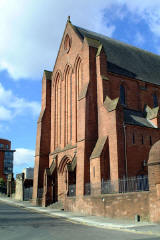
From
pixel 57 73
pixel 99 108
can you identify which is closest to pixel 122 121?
pixel 99 108

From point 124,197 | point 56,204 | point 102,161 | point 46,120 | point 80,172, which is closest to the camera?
point 124,197

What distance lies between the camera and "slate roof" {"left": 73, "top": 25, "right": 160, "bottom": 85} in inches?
1206

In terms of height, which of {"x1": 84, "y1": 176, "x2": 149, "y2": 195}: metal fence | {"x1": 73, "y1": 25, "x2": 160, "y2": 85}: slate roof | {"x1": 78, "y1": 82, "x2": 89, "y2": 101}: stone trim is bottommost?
{"x1": 84, "y1": 176, "x2": 149, "y2": 195}: metal fence

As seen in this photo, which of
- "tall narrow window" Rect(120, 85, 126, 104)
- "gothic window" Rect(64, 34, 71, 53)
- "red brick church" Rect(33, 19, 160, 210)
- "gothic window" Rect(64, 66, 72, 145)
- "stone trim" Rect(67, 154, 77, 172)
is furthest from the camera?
"gothic window" Rect(64, 34, 71, 53)

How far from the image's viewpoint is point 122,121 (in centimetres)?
2283

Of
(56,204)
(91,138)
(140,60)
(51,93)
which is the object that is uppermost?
(140,60)

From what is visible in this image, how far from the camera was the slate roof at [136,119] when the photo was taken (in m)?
24.0

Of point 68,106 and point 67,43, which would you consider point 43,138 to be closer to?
point 68,106

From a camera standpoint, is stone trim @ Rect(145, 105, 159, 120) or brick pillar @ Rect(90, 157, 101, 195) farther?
stone trim @ Rect(145, 105, 159, 120)

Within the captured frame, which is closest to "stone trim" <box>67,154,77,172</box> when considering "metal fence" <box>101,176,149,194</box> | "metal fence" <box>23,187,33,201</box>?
"metal fence" <box>101,176,149,194</box>

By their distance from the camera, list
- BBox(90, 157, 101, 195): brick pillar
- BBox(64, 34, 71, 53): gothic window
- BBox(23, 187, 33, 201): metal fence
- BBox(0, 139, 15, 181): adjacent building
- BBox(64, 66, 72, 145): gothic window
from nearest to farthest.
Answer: BBox(90, 157, 101, 195): brick pillar, BBox(64, 66, 72, 145): gothic window, BBox(64, 34, 71, 53): gothic window, BBox(23, 187, 33, 201): metal fence, BBox(0, 139, 15, 181): adjacent building

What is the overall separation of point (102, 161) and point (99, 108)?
222 inches

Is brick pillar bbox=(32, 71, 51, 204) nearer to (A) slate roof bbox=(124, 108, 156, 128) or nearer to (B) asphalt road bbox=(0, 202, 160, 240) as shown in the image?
(A) slate roof bbox=(124, 108, 156, 128)

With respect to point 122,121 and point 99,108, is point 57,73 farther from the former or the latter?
point 122,121
